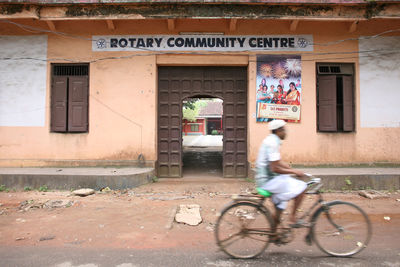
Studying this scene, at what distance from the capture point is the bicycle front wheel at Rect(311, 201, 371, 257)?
3.18 m

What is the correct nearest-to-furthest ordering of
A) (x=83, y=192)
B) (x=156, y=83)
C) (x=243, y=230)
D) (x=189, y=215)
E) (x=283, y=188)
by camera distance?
(x=283, y=188)
(x=243, y=230)
(x=189, y=215)
(x=83, y=192)
(x=156, y=83)

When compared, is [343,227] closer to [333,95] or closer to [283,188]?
[283,188]

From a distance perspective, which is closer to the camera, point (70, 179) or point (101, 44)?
point (70, 179)

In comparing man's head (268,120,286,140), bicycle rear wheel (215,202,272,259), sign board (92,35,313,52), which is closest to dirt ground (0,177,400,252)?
bicycle rear wheel (215,202,272,259)

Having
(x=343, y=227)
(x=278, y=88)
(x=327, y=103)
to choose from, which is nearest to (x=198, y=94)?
(x=278, y=88)

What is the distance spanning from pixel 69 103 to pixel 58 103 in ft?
1.08

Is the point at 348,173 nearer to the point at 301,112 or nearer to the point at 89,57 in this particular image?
the point at 301,112

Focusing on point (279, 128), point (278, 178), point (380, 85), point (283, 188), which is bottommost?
point (283, 188)

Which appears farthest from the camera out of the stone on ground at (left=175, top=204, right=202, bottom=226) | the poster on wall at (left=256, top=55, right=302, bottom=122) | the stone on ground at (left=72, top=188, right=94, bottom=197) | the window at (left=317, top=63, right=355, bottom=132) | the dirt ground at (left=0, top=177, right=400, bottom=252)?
the window at (left=317, top=63, right=355, bottom=132)

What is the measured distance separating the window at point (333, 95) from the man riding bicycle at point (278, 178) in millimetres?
5191

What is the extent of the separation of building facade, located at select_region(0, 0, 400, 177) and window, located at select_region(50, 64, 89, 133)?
1.2 inches

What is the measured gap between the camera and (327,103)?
25.7ft

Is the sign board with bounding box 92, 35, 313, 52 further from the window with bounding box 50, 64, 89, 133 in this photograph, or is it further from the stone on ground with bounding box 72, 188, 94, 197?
the stone on ground with bounding box 72, 188, 94, 197

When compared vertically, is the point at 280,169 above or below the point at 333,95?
below
